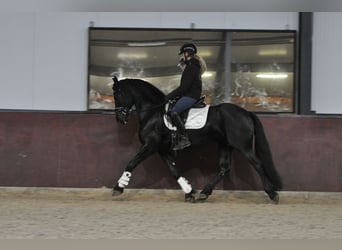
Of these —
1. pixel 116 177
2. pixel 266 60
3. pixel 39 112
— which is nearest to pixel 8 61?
pixel 39 112

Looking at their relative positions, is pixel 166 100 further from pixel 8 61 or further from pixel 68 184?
pixel 8 61

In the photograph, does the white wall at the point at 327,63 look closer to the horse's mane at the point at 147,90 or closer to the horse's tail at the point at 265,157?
the horse's tail at the point at 265,157

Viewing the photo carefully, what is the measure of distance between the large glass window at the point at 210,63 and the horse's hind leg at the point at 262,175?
5.99ft

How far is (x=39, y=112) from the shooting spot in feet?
35.0

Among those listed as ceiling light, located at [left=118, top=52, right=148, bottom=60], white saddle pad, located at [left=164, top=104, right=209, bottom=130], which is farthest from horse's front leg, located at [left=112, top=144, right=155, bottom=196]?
ceiling light, located at [left=118, top=52, right=148, bottom=60]

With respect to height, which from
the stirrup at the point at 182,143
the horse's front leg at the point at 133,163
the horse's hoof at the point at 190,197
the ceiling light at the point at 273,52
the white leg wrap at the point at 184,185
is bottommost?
the horse's hoof at the point at 190,197

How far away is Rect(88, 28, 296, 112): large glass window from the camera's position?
1098cm

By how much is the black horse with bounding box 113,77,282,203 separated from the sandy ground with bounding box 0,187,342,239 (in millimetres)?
424

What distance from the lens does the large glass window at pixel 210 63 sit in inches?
432

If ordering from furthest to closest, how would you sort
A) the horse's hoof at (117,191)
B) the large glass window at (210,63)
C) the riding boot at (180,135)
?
1. the large glass window at (210,63)
2. the horse's hoof at (117,191)
3. the riding boot at (180,135)

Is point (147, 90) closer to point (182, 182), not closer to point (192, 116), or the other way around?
point (192, 116)

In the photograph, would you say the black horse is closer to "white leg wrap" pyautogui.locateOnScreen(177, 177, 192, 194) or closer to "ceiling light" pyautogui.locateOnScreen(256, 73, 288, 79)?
"white leg wrap" pyautogui.locateOnScreen(177, 177, 192, 194)

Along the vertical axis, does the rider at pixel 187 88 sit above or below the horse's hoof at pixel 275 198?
above

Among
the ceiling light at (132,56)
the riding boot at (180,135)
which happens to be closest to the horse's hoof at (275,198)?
the riding boot at (180,135)
